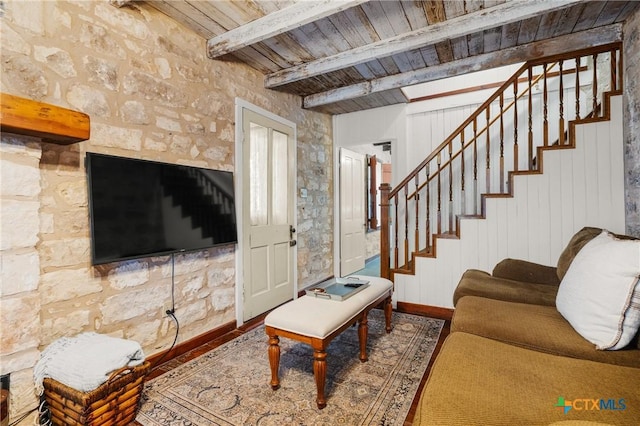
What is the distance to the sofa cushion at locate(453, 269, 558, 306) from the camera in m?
2.06

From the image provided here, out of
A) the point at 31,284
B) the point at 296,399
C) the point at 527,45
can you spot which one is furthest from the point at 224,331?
A: the point at 527,45

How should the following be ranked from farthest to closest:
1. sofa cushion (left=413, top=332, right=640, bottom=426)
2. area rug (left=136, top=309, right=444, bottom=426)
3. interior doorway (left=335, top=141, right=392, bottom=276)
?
interior doorway (left=335, top=141, right=392, bottom=276)
area rug (left=136, top=309, right=444, bottom=426)
sofa cushion (left=413, top=332, right=640, bottom=426)

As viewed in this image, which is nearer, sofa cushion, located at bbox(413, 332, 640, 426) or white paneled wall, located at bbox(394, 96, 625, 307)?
sofa cushion, located at bbox(413, 332, 640, 426)

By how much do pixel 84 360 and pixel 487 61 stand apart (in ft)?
12.9

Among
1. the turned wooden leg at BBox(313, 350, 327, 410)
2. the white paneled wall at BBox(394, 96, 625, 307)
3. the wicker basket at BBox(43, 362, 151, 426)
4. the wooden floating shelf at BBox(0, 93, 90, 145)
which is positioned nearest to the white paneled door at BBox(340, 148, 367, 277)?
the white paneled wall at BBox(394, 96, 625, 307)

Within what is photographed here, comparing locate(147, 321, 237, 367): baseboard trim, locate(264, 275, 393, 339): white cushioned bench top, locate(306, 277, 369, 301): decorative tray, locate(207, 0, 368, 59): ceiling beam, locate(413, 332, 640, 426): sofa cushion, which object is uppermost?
locate(207, 0, 368, 59): ceiling beam

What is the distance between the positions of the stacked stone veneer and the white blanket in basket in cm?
9

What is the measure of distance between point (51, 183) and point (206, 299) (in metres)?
1.44

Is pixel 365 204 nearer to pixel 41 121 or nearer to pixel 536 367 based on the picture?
pixel 536 367

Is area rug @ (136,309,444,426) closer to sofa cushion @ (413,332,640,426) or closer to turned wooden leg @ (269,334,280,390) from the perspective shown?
turned wooden leg @ (269,334,280,390)

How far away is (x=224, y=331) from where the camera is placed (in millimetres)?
2832

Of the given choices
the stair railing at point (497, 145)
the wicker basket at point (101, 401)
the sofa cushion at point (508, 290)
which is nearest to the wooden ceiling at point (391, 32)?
the stair railing at point (497, 145)

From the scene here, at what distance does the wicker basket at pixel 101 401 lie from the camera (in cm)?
146

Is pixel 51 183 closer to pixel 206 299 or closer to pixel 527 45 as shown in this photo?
pixel 206 299
